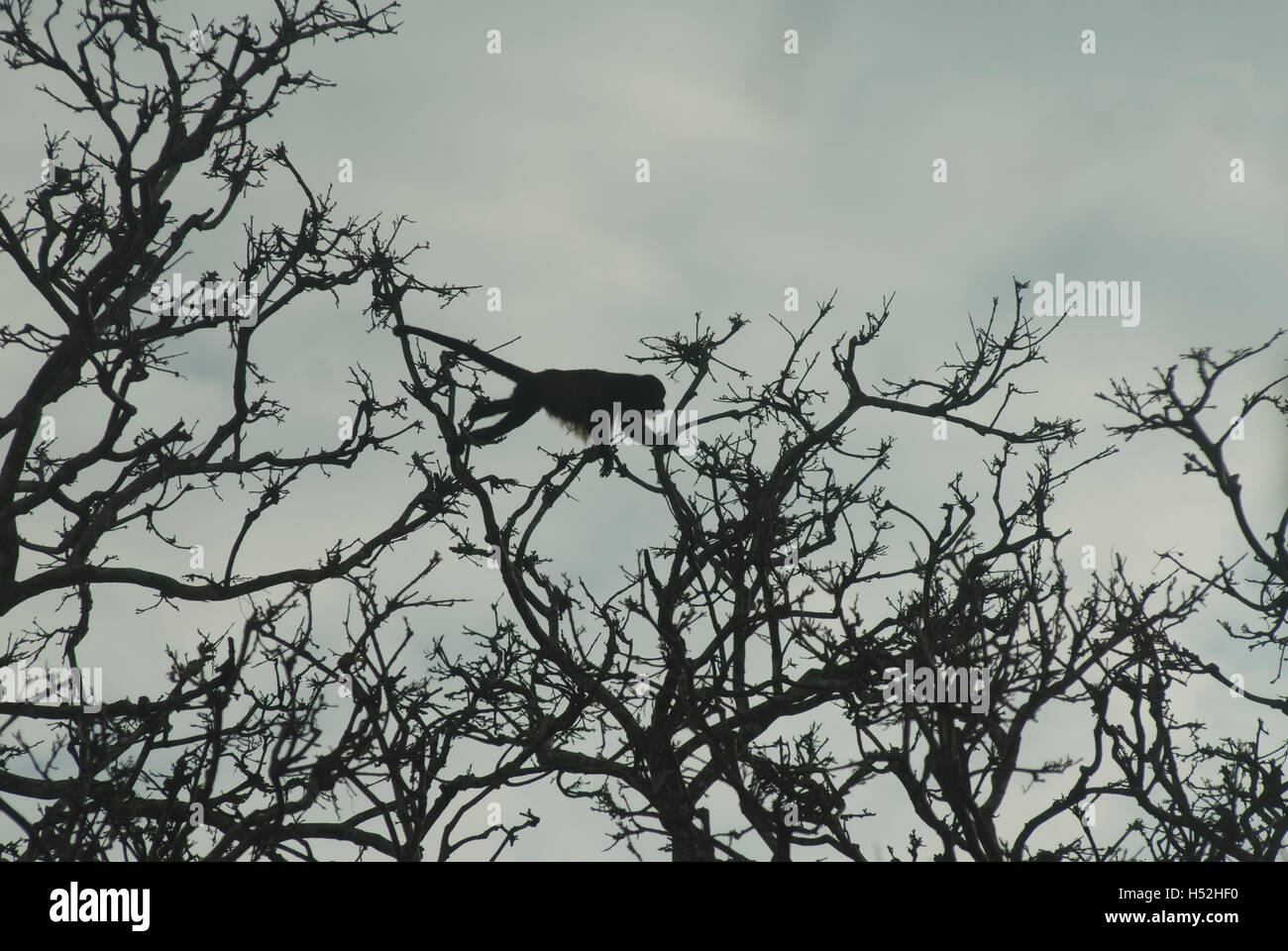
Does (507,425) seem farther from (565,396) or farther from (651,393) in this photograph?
(651,393)

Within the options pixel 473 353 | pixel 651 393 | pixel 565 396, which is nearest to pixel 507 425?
pixel 565 396

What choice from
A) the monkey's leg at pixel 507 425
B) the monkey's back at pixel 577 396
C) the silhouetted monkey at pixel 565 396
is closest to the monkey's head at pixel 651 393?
the silhouetted monkey at pixel 565 396

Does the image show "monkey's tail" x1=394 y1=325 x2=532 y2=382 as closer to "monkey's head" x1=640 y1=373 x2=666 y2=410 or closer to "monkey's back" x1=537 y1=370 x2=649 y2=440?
"monkey's back" x1=537 y1=370 x2=649 y2=440

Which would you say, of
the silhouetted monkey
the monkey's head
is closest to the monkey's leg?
the silhouetted monkey

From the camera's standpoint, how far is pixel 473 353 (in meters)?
8.86

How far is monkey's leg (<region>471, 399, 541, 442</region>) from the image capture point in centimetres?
957

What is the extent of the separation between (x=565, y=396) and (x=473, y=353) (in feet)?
6.79

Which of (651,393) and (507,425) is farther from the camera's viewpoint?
(651,393)

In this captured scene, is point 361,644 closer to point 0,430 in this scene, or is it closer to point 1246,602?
point 1246,602

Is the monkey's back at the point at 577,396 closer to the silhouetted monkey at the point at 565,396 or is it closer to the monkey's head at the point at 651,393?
the silhouetted monkey at the point at 565,396
